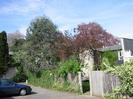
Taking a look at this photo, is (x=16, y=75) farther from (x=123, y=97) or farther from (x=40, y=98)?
(x=123, y=97)

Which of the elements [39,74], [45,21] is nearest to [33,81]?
[39,74]

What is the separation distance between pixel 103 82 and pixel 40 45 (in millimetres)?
18204

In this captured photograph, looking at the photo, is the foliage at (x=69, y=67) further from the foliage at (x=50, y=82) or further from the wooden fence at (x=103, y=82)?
the wooden fence at (x=103, y=82)

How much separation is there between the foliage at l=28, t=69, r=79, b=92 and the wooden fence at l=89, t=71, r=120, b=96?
3115mm

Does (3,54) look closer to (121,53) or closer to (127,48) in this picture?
(121,53)

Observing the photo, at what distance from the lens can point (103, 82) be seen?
2044 cm

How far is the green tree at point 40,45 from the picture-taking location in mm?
36875

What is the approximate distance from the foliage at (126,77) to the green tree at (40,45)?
1872cm

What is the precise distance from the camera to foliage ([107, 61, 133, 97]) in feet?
58.9

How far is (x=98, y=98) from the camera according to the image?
66.8ft

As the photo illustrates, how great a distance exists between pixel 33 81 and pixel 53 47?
4732 mm

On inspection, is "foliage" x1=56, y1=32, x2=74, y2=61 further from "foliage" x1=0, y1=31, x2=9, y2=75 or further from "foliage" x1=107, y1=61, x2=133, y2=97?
"foliage" x1=107, y1=61, x2=133, y2=97

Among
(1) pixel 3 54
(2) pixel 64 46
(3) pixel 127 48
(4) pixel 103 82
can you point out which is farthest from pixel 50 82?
(1) pixel 3 54

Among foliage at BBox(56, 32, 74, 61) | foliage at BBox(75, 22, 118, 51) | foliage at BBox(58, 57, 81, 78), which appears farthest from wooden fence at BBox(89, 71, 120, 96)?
foliage at BBox(75, 22, 118, 51)
